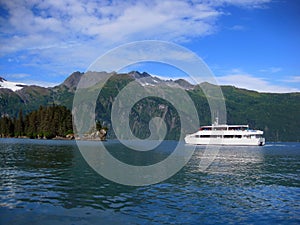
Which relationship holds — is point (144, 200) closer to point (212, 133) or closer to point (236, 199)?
point (236, 199)

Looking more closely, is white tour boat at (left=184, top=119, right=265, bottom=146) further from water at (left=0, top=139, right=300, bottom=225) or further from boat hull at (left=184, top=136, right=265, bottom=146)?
water at (left=0, top=139, right=300, bottom=225)

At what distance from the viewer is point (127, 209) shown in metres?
23.5

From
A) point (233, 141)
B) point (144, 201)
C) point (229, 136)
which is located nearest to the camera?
point (144, 201)

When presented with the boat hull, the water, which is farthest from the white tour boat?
the water

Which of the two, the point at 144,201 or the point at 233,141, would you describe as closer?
the point at 144,201

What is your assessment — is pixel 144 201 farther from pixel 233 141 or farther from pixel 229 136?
pixel 229 136

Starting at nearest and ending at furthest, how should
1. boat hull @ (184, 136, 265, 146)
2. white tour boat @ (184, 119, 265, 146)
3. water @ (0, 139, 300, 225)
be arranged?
water @ (0, 139, 300, 225) → boat hull @ (184, 136, 265, 146) → white tour boat @ (184, 119, 265, 146)

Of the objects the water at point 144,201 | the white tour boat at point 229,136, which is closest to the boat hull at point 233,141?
the white tour boat at point 229,136

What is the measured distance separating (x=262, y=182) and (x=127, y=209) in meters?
22.4

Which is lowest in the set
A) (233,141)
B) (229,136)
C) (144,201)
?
(233,141)

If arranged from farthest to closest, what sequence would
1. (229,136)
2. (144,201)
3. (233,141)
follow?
(229,136)
(233,141)
(144,201)

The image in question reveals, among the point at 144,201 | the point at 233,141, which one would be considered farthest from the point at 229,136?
the point at 144,201

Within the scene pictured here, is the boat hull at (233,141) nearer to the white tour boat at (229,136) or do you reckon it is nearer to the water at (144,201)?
the white tour boat at (229,136)

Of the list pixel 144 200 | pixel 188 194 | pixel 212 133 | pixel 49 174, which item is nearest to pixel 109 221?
pixel 144 200
